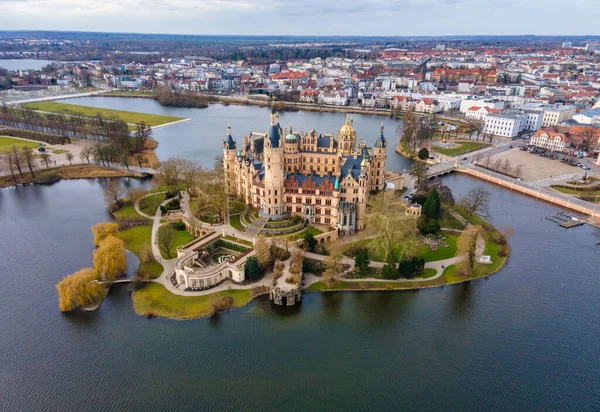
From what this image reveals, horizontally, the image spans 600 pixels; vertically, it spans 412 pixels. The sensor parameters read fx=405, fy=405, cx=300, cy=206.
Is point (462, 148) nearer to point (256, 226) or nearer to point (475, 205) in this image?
point (475, 205)

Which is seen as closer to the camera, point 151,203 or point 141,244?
point 141,244

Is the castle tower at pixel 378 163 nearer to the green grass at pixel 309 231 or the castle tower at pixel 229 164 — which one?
the green grass at pixel 309 231

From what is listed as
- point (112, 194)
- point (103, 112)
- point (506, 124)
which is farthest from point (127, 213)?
point (506, 124)

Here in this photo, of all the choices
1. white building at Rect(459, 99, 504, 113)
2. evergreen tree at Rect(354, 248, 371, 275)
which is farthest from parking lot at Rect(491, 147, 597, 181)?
evergreen tree at Rect(354, 248, 371, 275)

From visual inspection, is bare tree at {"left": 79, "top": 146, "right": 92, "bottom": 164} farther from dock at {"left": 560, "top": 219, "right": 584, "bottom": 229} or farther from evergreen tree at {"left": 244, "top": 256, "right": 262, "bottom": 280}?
dock at {"left": 560, "top": 219, "right": 584, "bottom": 229}

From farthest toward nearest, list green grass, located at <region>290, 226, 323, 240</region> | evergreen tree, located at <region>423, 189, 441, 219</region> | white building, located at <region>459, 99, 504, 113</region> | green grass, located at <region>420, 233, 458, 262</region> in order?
white building, located at <region>459, 99, 504, 113</region> < evergreen tree, located at <region>423, 189, 441, 219</region> < green grass, located at <region>290, 226, 323, 240</region> < green grass, located at <region>420, 233, 458, 262</region>
